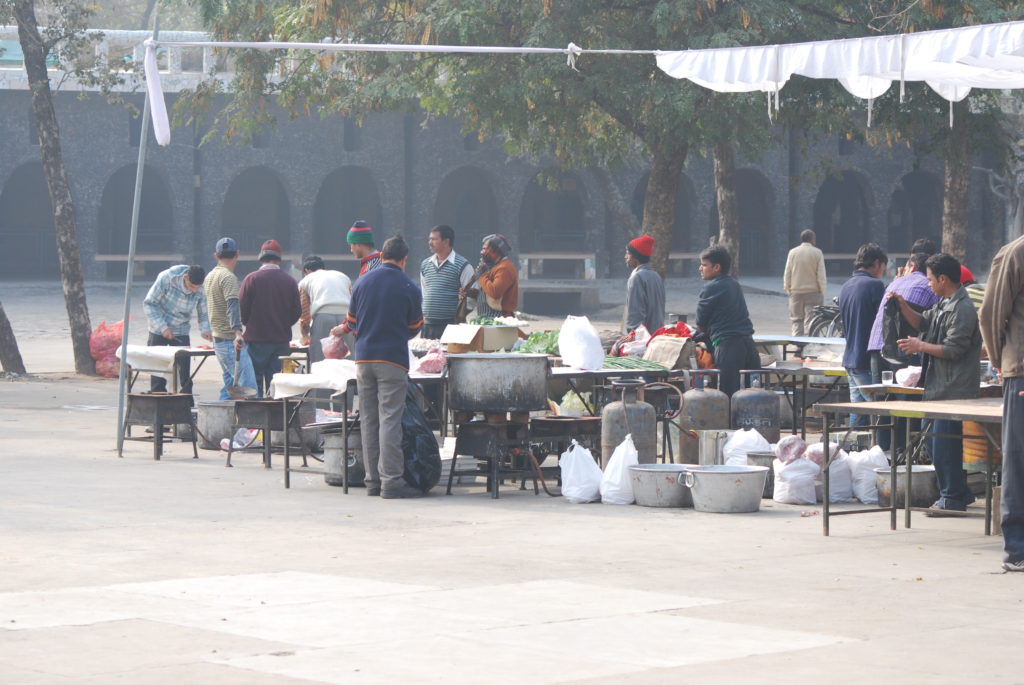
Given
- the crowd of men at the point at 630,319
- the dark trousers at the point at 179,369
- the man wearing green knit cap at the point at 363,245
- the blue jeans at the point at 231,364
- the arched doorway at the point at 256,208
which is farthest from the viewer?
the arched doorway at the point at 256,208

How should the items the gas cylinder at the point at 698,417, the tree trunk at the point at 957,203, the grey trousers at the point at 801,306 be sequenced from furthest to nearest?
the grey trousers at the point at 801,306
the tree trunk at the point at 957,203
the gas cylinder at the point at 698,417

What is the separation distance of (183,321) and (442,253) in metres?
2.96

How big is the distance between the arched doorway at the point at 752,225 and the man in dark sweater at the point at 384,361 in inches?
1158

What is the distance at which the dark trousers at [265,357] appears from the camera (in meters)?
14.3

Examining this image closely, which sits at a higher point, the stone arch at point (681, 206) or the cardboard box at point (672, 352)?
the stone arch at point (681, 206)

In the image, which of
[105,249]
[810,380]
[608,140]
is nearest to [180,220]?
[105,249]

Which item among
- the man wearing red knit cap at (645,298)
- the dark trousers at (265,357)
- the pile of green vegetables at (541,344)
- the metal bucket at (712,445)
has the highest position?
the man wearing red knit cap at (645,298)

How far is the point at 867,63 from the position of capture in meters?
11.3

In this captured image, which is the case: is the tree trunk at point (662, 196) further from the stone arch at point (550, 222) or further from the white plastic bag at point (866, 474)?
the stone arch at point (550, 222)

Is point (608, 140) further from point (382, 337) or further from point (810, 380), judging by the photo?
point (382, 337)

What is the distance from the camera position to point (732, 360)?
42.2 ft

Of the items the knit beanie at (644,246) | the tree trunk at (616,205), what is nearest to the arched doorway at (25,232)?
the tree trunk at (616,205)

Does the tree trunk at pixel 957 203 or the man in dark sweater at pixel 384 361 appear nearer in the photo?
the man in dark sweater at pixel 384 361

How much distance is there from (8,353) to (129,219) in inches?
707
